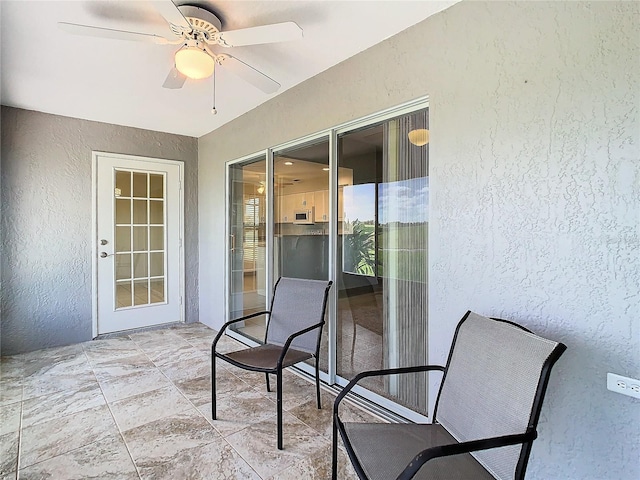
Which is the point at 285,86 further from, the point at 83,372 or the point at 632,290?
the point at 83,372

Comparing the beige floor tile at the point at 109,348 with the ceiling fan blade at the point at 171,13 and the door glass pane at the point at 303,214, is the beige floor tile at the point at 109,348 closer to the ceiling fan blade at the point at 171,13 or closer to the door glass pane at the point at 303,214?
the door glass pane at the point at 303,214

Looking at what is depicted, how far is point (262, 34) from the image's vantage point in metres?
1.80

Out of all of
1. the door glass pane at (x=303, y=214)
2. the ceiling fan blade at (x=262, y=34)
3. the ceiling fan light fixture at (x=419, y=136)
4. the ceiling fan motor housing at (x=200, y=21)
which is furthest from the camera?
the door glass pane at (x=303, y=214)

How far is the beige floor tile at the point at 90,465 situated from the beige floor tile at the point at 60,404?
1.80ft

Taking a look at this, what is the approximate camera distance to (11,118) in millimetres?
3490

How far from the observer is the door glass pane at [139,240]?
4164 mm

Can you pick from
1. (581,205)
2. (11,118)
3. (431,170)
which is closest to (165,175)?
(11,118)

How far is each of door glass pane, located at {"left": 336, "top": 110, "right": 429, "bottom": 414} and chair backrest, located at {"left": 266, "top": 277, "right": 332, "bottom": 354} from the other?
9.6 inches

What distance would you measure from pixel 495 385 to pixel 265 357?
4.94 ft

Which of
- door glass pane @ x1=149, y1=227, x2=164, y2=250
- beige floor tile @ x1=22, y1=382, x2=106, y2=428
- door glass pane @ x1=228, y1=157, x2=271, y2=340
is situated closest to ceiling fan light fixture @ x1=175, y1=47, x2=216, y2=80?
door glass pane @ x1=228, y1=157, x2=271, y2=340

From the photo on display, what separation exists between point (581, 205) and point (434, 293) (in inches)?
33.4

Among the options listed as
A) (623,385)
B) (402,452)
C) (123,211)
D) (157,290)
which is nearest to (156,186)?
(123,211)

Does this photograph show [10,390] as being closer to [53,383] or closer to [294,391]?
[53,383]

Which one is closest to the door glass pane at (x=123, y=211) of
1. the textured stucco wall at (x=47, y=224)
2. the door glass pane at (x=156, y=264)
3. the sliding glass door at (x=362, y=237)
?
the textured stucco wall at (x=47, y=224)
